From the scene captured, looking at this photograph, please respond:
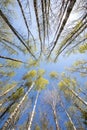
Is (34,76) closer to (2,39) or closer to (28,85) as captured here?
(28,85)

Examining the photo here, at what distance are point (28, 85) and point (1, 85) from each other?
335cm

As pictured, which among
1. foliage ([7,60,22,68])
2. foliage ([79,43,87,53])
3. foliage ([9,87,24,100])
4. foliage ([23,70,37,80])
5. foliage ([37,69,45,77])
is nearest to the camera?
foliage ([79,43,87,53])

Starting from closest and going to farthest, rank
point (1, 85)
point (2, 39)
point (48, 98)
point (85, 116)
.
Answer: point (2, 39), point (85, 116), point (1, 85), point (48, 98)

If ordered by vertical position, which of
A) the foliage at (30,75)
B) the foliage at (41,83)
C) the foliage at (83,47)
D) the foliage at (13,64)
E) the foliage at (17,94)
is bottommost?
the foliage at (17,94)

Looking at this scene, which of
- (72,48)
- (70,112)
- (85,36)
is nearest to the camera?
(85,36)

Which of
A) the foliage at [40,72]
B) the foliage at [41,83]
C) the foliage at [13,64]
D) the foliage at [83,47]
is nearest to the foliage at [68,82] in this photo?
the foliage at [41,83]

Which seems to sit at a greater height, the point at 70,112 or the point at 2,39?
the point at 2,39

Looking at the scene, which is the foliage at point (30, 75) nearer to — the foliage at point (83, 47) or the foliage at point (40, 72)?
the foliage at point (40, 72)

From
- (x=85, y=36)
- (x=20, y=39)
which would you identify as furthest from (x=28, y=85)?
(x=85, y=36)

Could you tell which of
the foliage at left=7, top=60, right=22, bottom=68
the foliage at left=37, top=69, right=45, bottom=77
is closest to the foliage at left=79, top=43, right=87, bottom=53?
the foliage at left=7, top=60, right=22, bottom=68

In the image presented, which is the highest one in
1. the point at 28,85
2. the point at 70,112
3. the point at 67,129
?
the point at 28,85

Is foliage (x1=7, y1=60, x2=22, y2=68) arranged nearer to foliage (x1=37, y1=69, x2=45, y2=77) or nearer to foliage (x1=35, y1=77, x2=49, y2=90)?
foliage (x1=35, y1=77, x2=49, y2=90)

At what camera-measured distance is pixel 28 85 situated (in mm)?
17250

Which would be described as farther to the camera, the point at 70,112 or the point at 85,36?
the point at 70,112
